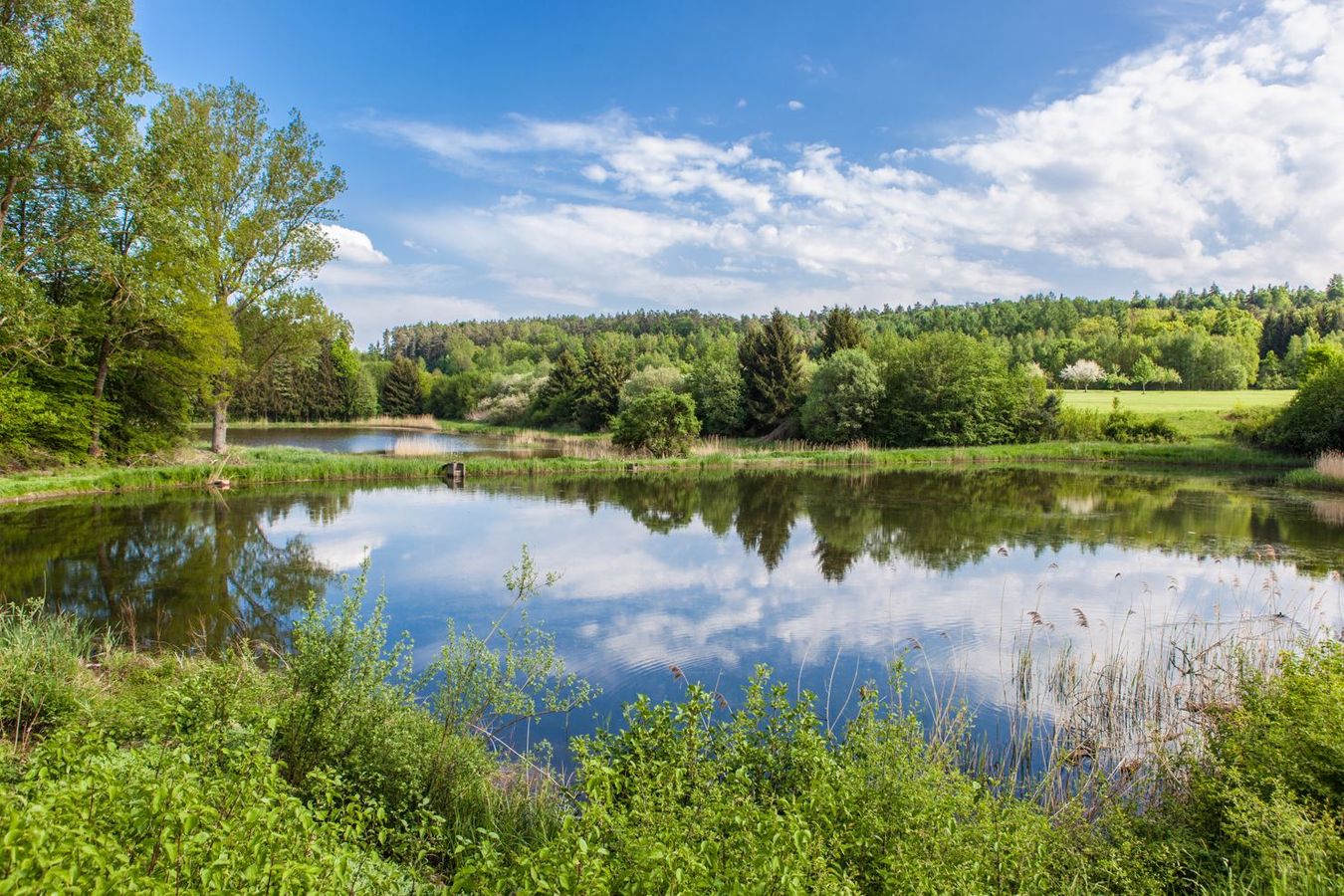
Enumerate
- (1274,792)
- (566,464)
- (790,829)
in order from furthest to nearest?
(566,464) < (1274,792) < (790,829)

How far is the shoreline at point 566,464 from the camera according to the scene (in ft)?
66.3

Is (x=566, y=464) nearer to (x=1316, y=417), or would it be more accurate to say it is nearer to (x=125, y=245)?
(x=125, y=245)

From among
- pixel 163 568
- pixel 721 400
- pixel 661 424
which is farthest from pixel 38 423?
pixel 721 400

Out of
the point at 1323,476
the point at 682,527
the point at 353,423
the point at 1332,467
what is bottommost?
the point at 682,527

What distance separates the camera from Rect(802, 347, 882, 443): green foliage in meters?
40.8

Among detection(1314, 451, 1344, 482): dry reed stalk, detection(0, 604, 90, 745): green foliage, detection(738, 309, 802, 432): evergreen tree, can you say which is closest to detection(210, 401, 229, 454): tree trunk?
detection(0, 604, 90, 745): green foliage

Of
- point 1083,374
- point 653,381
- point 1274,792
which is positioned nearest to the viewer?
point 1274,792

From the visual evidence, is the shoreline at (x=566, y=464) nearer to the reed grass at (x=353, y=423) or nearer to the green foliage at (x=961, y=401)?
the green foliage at (x=961, y=401)

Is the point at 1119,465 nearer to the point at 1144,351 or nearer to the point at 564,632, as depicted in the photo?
the point at 564,632

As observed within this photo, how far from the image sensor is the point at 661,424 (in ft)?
109

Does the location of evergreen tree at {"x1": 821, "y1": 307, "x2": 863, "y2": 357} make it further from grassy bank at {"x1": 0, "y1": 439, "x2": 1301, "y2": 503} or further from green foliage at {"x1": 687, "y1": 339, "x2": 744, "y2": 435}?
grassy bank at {"x1": 0, "y1": 439, "x2": 1301, "y2": 503}

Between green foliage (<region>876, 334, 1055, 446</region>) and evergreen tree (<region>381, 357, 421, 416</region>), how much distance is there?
5325cm

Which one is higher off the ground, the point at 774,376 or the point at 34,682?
the point at 774,376

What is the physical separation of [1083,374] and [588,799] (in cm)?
6894
